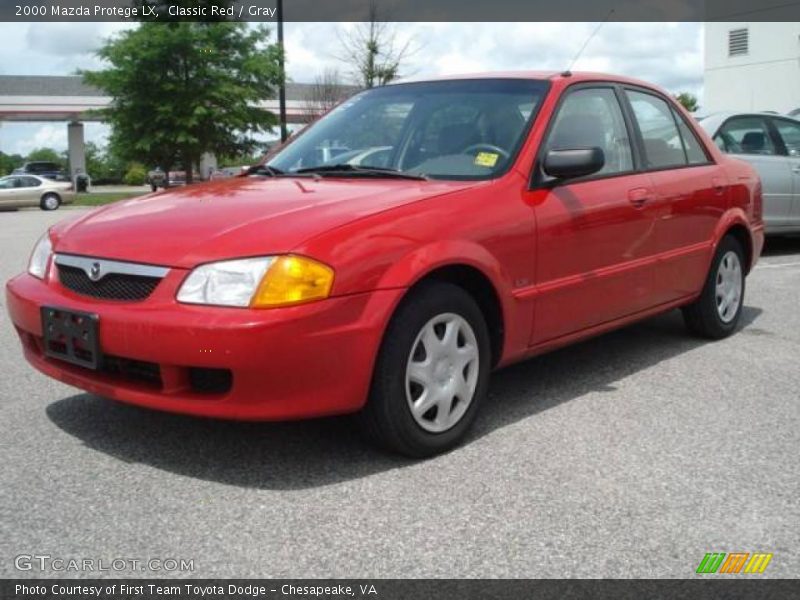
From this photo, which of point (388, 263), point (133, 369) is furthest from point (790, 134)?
point (133, 369)

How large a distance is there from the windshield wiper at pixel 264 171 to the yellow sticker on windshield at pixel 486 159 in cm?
102

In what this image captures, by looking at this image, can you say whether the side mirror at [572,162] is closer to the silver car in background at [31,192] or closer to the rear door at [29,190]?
the silver car in background at [31,192]

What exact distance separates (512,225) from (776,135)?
6.52m

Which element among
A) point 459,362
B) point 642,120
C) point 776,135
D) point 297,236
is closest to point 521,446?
point 459,362

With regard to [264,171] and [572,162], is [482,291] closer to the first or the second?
[572,162]

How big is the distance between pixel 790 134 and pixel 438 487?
7642mm

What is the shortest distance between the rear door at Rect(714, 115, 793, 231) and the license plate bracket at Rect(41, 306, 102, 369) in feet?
23.8

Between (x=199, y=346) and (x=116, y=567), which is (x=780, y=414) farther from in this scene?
(x=116, y=567)

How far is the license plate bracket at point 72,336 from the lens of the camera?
314 cm

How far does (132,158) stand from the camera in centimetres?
2361

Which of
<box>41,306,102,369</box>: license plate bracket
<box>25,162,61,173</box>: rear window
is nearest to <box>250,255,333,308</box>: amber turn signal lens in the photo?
<box>41,306,102,369</box>: license plate bracket

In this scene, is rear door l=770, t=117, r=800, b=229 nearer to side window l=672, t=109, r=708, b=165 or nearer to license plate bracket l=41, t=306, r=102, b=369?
side window l=672, t=109, r=708, b=165

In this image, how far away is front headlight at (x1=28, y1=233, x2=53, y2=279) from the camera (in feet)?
11.9

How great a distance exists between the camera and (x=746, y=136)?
29.4ft
